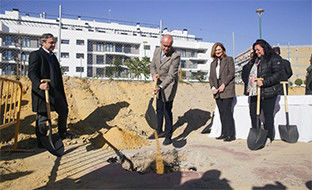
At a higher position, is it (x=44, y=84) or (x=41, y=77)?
(x=41, y=77)

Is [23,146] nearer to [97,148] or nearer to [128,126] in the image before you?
[97,148]

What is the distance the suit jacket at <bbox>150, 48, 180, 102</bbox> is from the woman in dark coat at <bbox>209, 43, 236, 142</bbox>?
0.87 meters

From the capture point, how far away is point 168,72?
416 centimetres

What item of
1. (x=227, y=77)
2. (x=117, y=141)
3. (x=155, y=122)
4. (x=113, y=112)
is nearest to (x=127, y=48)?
(x=113, y=112)

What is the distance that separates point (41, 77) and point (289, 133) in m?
4.55

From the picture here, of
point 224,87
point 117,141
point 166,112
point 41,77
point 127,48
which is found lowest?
point 117,141

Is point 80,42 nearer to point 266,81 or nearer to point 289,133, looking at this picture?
point 266,81

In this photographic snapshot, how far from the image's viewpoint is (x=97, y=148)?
387cm

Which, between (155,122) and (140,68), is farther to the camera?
(140,68)

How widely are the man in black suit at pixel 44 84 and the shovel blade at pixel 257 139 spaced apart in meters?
3.34

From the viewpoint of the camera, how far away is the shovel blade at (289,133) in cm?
400

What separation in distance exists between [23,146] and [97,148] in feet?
4.35

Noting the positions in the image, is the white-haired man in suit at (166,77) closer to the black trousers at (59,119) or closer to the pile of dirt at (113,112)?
the pile of dirt at (113,112)

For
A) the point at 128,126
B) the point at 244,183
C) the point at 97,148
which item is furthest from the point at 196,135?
the point at 244,183
